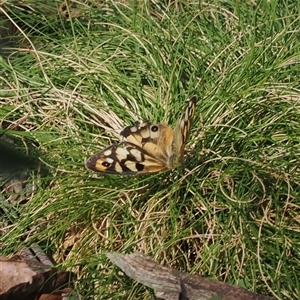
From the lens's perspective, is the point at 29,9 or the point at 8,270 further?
the point at 29,9

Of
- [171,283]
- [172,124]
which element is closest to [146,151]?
[172,124]

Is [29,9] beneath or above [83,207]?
above

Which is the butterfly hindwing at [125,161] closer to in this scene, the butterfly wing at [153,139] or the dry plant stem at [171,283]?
the butterfly wing at [153,139]

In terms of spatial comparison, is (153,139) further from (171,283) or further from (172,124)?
(171,283)

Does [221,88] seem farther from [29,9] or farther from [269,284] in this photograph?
[29,9]

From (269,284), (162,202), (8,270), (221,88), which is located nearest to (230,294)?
(269,284)

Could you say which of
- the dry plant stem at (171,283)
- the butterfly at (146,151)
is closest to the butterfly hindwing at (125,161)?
the butterfly at (146,151)
